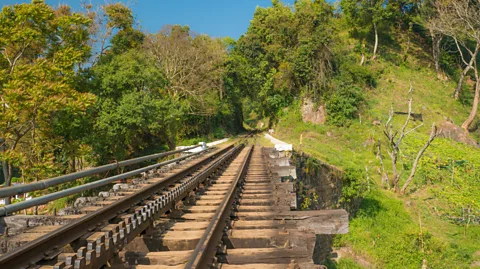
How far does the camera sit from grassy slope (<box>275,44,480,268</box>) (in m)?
13.1

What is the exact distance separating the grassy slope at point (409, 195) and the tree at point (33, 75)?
43.9ft

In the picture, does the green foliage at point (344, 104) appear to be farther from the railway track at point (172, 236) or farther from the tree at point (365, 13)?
the railway track at point (172, 236)

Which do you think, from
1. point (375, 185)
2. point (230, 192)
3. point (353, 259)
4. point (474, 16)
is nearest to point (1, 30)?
point (230, 192)

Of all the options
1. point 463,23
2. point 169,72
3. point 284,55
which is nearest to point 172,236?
point 169,72

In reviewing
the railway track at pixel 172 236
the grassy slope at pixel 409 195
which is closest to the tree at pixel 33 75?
the railway track at pixel 172 236

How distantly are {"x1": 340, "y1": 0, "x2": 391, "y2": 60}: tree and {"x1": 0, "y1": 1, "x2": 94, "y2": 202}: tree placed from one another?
98.9ft

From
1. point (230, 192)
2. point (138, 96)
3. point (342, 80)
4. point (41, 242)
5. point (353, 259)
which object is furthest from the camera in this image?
point (342, 80)

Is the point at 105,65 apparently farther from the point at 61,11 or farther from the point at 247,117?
the point at 247,117

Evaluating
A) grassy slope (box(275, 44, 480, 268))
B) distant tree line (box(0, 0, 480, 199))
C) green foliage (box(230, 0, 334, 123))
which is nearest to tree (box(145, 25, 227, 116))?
distant tree line (box(0, 0, 480, 199))

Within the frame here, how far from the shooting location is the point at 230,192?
6188 millimetres

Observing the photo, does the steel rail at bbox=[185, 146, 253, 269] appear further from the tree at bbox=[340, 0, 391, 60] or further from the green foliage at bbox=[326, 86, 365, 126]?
the tree at bbox=[340, 0, 391, 60]

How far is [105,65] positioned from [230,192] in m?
17.7

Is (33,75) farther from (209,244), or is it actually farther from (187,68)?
(187,68)

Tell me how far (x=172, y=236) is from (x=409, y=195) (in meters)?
17.0
